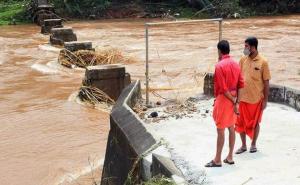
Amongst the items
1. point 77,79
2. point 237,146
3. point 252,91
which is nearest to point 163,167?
point 252,91

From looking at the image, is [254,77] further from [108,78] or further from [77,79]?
[77,79]

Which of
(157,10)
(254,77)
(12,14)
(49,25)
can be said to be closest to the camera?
(254,77)

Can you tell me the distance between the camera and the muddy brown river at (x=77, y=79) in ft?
29.1

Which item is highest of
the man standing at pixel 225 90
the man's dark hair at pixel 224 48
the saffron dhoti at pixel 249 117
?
the man's dark hair at pixel 224 48

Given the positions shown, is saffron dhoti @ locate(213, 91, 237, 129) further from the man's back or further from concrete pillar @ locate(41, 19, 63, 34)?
concrete pillar @ locate(41, 19, 63, 34)

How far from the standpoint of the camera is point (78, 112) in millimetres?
11625

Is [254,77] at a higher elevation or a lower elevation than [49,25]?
higher

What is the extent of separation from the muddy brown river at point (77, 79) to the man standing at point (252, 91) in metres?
2.87

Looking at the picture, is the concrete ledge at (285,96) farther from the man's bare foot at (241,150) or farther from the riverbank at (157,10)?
the riverbank at (157,10)

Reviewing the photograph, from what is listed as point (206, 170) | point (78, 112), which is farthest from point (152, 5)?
point (206, 170)

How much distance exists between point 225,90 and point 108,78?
6.56 m

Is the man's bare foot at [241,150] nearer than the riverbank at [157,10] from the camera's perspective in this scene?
Yes

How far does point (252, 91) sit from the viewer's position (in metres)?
6.16

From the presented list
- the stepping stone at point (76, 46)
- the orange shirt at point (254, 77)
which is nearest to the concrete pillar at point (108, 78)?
the stepping stone at point (76, 46)
